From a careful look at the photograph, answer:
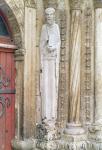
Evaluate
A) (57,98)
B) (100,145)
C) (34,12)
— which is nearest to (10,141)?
(57,98)

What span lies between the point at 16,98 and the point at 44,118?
0.58 meters

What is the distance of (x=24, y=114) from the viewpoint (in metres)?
7.43

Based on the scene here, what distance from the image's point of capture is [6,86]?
7395 millimetres

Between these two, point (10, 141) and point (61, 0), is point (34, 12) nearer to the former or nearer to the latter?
point (61, 0)

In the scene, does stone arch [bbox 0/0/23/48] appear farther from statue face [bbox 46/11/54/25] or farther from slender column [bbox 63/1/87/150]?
slender column [bbox 63/1/87/150]

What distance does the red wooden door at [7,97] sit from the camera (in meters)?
7.31

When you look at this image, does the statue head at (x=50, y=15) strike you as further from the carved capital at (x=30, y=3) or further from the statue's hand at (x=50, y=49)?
the statue's hand at (x=50, y=49)

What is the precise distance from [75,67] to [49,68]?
19.3 inches

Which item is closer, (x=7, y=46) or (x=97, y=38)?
(x=7, y=46)

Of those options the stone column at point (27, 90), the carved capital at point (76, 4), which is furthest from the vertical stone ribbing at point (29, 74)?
the carved capital at point (76, 4)

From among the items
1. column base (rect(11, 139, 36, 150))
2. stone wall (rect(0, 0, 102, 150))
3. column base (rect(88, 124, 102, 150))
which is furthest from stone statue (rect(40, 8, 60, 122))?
column base (rect(88, 124, 102, 150))

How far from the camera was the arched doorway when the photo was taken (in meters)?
7.31

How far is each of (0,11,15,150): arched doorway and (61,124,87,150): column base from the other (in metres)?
0.92

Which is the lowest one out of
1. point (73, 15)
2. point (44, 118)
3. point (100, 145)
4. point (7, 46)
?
point (100, 145)
